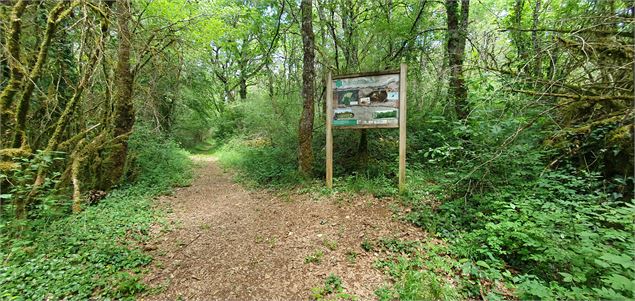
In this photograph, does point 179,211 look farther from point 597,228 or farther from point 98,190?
point 597,228

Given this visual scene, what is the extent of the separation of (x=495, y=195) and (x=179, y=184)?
684 cm

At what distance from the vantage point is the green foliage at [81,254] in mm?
2486

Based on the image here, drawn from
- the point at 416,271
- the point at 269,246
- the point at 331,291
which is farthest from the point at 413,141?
the point at 331,291

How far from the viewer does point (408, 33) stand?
6336mm

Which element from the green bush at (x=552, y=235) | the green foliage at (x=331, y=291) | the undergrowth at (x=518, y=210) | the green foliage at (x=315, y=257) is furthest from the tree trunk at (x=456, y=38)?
the green foliage at (x=331, y=291)

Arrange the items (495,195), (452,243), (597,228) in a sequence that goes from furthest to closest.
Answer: (495,195), (452,243), (597,228)

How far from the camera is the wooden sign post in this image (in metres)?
4.55

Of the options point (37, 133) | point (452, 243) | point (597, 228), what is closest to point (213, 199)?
point (37, 133)

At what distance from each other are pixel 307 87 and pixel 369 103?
5.24 ft

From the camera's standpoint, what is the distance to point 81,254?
3.05 meters

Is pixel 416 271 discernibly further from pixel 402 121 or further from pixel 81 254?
pixel 81 254

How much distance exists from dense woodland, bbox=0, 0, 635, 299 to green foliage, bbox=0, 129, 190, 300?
27mm

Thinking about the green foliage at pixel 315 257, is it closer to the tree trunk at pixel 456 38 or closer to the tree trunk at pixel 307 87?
the tree trunk at pixel 307 87

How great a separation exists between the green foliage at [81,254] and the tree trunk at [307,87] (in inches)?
124
